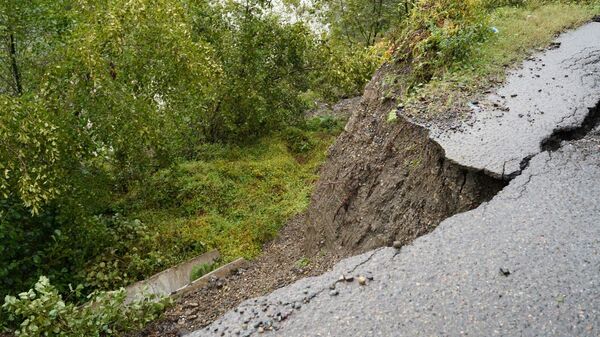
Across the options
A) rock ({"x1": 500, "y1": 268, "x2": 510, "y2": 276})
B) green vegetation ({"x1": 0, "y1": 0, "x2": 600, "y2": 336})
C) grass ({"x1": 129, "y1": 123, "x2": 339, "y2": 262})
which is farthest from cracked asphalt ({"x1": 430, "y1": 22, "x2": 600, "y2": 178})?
grass ({"x1": 129, "y1": 123, "x2": 339, "y2": 262})

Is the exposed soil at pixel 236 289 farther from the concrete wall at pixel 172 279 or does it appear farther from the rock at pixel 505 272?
the rock at pixel 505 272

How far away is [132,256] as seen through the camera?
736 cm

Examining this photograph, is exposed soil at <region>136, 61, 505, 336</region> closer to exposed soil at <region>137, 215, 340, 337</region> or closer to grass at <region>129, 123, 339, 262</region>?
exposed soil at <region>137, 215, 340, 337</region>

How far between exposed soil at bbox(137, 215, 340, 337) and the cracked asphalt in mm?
1897

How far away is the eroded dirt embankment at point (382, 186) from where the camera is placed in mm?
4520

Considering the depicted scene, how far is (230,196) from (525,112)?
6.43m

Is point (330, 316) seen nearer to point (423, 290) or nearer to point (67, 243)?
point (423, 290)

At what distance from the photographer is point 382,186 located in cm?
560

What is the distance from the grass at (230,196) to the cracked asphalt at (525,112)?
4.38 meters

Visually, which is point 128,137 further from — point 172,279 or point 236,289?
point 236,289

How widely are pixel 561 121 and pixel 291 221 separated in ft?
17.2

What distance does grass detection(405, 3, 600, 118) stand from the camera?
5.79 meters

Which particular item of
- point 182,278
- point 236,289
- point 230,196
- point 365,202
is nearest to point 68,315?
point 236,289

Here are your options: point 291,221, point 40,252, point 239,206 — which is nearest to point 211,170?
point 239,206
